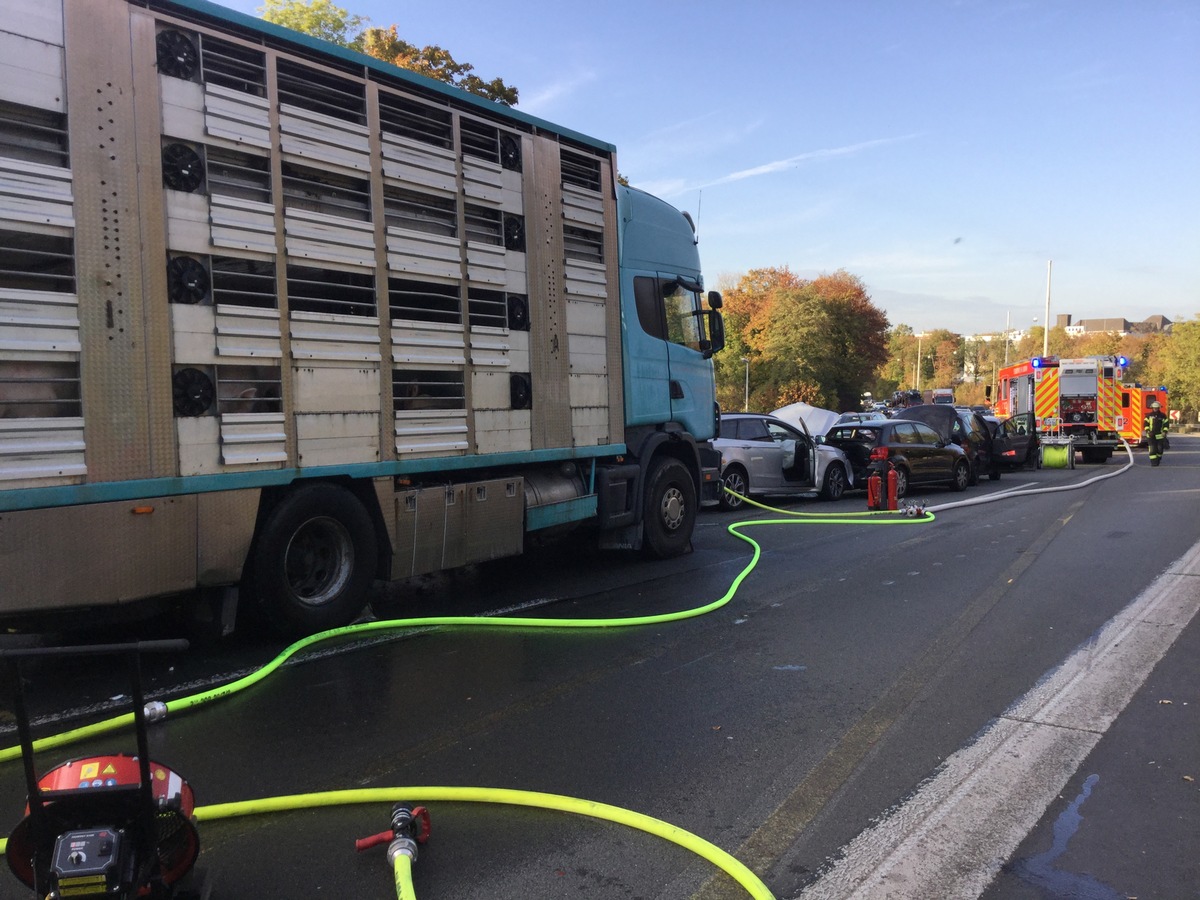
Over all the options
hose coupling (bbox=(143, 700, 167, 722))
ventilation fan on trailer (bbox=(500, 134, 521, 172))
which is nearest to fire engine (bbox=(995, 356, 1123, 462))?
ventilation fan on trailer (bbox=(500, 134, 521, 172))

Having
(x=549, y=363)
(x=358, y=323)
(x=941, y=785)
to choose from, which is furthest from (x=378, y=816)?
(x=549, y=363)

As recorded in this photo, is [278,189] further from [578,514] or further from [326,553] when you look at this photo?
[578,514]

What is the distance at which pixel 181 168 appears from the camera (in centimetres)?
514

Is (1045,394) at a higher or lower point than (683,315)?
lower

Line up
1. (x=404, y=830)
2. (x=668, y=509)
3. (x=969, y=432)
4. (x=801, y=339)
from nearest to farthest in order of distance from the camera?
(x=404, y=830)
(x=668, y=509)
(x=969, y=432)
(x=801, y=339)

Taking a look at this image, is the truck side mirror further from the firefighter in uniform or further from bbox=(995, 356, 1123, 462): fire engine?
bbox=(995, 356, 1123, 462): fire engine

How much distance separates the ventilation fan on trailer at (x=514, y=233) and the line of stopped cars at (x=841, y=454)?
6782mm

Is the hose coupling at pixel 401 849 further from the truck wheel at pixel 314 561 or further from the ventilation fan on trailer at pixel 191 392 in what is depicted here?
the ventilation fan on trailer at pixel 191 392

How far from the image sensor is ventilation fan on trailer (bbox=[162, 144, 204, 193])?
16.7ft

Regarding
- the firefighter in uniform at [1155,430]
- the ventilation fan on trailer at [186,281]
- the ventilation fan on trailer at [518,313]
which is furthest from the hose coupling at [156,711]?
the firefighter in uniform at [1155,430]

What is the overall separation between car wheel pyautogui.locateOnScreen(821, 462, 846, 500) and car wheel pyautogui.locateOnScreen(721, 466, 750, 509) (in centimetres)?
167

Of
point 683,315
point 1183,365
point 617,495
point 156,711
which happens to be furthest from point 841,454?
point 1183,365

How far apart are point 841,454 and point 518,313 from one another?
1023cm

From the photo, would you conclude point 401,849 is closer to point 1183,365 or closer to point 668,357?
point 668,357
